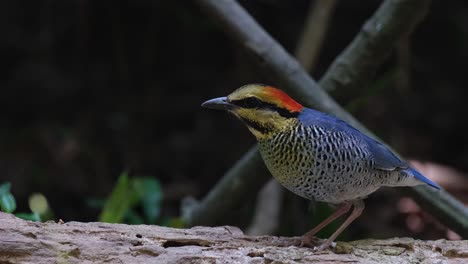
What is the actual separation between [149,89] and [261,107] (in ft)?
10.6

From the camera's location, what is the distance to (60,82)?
586cm

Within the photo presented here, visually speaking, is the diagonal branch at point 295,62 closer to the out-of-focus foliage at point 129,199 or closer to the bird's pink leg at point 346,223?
the bird's pink leg at point 346,223

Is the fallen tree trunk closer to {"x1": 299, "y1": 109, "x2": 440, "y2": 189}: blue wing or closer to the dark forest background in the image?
{"x1": 299, "y1": 109, "x2": 440, "y2": 189}: blue wing

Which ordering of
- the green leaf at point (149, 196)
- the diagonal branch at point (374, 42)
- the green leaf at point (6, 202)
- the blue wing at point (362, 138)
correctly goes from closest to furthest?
1. the blue wing at point (362, 138)
2. the green leaf at point (6, 202)
3. the diagonal branch at point (374, 42)
4. the green leaf at point (149, 196)

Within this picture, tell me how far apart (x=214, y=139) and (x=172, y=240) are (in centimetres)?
311

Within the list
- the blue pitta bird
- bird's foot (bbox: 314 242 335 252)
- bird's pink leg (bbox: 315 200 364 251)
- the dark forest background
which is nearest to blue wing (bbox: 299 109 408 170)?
the blue pitta bird

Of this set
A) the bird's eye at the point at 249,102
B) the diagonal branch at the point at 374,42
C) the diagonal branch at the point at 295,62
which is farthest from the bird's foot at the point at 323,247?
the diagonal branch at the point at 374,42

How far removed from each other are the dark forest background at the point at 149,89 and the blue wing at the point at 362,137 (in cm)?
252

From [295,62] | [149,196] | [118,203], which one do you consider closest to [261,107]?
[295,62]

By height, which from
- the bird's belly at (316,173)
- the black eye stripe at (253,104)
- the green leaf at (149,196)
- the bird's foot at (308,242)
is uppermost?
the green leaf at (149,196)

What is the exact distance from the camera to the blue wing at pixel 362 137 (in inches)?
114

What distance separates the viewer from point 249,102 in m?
2.79

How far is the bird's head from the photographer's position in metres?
2.78

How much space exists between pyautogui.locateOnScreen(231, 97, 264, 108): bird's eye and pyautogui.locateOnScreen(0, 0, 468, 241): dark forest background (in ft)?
9.08
